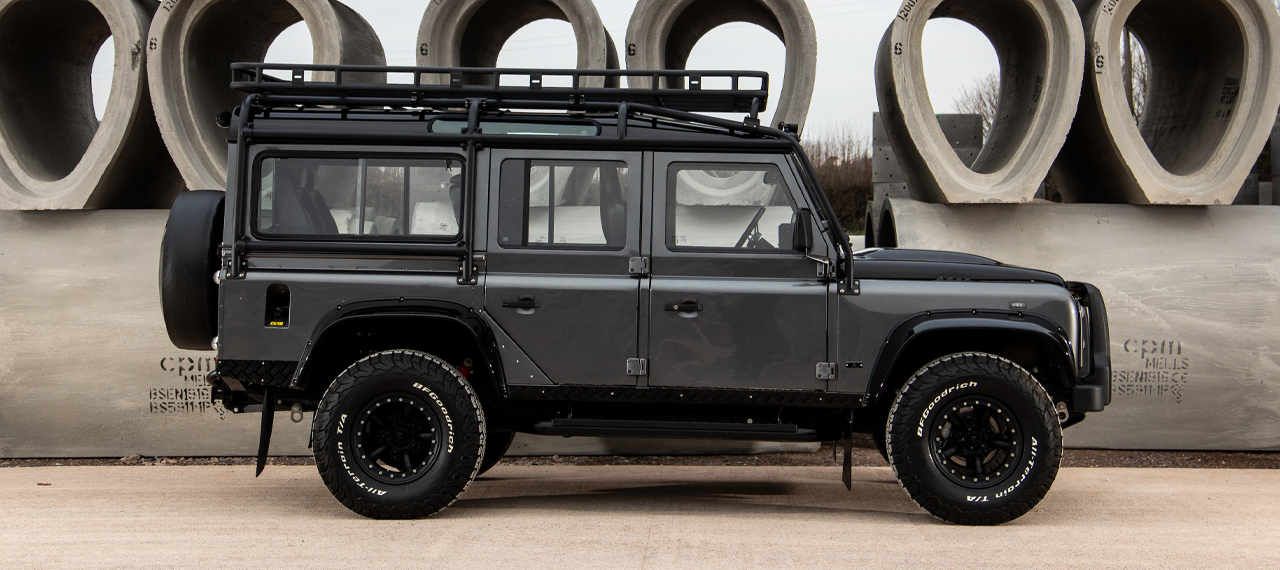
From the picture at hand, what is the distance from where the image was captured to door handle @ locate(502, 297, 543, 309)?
19.4 ft

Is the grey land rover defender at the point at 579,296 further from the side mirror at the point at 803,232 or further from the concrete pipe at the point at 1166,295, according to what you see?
the concrete pipe at the point at 1166,295

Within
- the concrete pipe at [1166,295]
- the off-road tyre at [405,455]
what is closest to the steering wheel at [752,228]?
the off-road tyre at [405,455]

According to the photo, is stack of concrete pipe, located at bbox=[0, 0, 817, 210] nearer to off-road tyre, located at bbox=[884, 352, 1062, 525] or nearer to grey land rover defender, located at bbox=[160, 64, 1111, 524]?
grey land rover defender, located at bbox=[160, 64, 1111, 524]

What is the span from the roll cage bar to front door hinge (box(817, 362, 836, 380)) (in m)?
0.45

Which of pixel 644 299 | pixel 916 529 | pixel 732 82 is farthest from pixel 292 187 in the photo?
pixel 916 529

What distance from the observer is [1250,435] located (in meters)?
8.81

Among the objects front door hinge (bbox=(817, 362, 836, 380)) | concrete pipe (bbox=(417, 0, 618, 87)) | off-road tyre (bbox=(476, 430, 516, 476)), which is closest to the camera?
front door hinge (bbox=(817, 362, 836, 380))

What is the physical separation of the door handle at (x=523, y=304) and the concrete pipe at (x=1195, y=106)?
17.8 ft

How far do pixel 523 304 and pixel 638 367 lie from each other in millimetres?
753

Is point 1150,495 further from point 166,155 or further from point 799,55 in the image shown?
point 166,155

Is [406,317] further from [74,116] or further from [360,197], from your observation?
[74,116]

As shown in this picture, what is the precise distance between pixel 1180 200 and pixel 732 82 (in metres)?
4.68

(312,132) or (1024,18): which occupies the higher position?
(1024,18)

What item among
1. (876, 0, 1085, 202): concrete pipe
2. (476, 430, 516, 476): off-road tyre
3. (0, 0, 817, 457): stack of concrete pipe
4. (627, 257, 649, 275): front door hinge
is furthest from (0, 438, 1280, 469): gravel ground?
(627, 257, 649, 275): front door hinge
